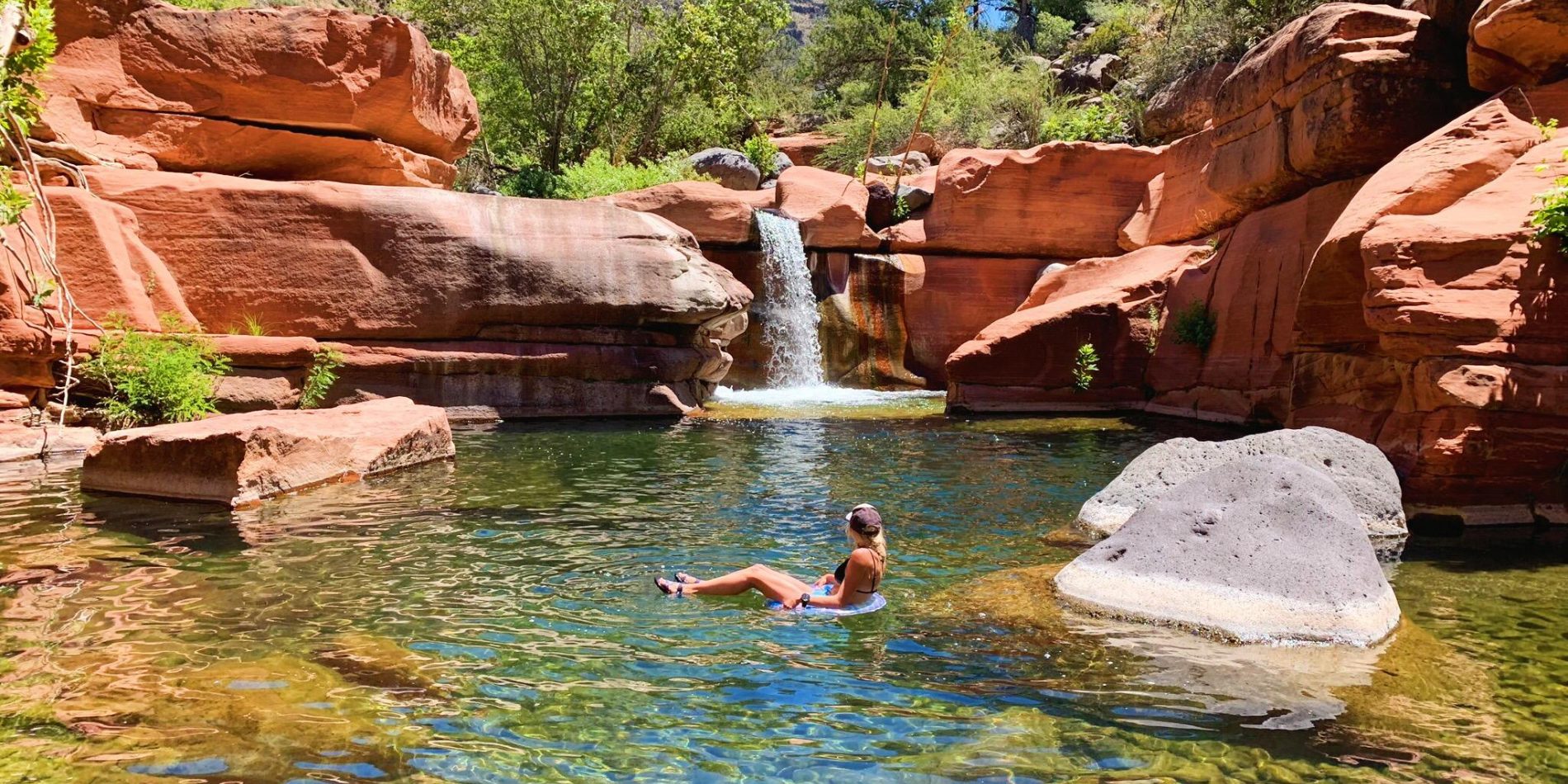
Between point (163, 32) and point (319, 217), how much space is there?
3316mm

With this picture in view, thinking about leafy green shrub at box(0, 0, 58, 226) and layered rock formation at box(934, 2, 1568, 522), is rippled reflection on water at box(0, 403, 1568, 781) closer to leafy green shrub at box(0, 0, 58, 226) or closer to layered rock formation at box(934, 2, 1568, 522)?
layered rock formation at box(934, 2, 1568, 522)

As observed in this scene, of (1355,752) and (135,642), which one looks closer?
(1355,752)

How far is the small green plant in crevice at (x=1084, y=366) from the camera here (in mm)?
17703

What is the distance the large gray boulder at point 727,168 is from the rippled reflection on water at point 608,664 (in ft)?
64.8

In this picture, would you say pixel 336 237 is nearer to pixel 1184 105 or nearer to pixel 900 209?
pixel 900 209

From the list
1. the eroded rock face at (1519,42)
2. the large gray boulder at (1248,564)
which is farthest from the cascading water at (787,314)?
the large gray boulder at (1248,564)

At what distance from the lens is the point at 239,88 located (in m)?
15.3

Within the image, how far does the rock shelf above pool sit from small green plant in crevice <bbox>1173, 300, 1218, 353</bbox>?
12.3 m

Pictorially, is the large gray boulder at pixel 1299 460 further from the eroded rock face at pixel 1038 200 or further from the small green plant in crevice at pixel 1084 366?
the eroded rock face at pixel 1038 200

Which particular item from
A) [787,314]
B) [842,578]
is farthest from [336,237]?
[842,578]

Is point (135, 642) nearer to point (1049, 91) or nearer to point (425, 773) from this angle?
point (425, 773)

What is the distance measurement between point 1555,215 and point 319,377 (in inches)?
546

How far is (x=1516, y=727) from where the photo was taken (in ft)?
14.3

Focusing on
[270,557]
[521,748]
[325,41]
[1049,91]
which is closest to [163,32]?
[325,41]
